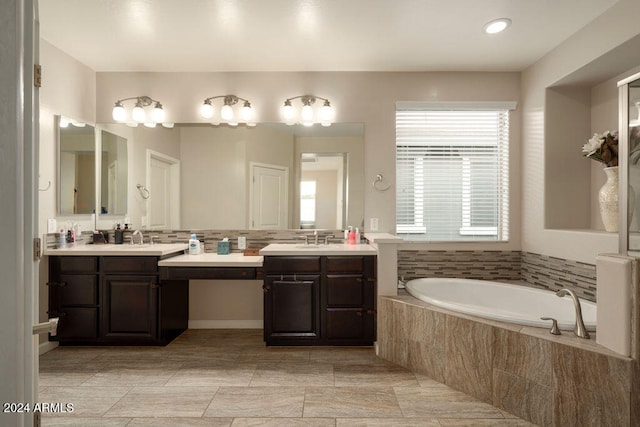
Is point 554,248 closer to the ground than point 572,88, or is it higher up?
closer to the ground

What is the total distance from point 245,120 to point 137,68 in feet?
3.54

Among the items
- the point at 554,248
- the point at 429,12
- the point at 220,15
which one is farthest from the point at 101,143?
the point at 554,248

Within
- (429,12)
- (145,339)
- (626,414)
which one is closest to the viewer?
(626,414)

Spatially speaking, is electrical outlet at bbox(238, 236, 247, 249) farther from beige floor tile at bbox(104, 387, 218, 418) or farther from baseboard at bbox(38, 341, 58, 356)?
baseboard at bbox(38, 341, 58, 356)

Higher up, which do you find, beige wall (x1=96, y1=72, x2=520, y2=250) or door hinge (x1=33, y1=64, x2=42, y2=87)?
beige wall (x1=96, y1=72, x2=520, y2=250)

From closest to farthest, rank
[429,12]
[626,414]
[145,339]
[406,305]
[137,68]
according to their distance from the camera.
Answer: [626,414], [429,12], [406,305], [145,339], [137,68]

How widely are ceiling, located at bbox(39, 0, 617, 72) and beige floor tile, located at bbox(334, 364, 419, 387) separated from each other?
7.97 feet

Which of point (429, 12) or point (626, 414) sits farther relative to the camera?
point (429, 12)

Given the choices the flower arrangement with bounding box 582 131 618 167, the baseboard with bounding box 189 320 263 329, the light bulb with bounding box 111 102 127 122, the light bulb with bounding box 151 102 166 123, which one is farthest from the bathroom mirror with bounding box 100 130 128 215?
the flower arrangement with bounding box 582 131 618 167

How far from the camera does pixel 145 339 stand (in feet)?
9.84

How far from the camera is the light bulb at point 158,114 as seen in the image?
11.4 ft

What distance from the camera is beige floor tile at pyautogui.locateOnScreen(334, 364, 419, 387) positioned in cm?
244
